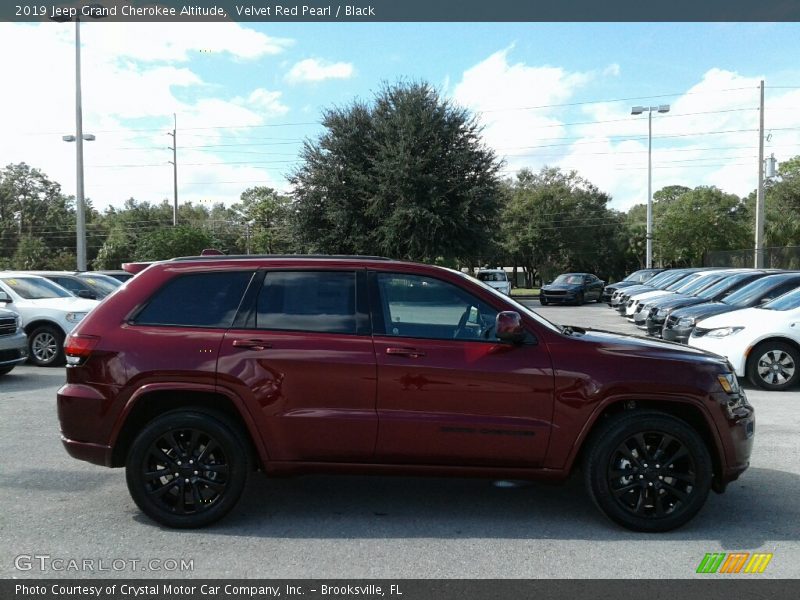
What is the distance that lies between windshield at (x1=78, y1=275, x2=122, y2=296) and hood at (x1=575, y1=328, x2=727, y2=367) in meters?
12.8

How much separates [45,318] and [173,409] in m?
8.66

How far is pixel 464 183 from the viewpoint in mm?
34062

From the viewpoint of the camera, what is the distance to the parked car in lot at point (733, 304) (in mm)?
11047

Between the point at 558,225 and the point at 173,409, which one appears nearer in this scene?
the point at 173,409

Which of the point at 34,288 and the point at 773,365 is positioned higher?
the point at 34,288

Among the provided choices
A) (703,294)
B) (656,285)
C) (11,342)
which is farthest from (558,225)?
(11,342)

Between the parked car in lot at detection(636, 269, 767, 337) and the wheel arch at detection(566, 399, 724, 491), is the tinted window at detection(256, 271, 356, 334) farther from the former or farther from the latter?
the parked car in lot at detection(636, 269, 767, 337)

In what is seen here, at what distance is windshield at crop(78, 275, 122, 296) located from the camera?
15.2 meters

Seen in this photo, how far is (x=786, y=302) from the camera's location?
32.5ft

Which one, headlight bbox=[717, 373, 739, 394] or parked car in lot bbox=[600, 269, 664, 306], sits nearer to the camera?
headlight bbox=[717, 373, 739, 394]

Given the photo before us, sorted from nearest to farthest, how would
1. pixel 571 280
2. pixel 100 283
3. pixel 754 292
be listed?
pixel 754 292
pixel 100 283
pixel 571 280

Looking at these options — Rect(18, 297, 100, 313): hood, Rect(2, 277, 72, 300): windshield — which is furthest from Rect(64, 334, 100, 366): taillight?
→ Rect(2, 277, 72, 300): windshield

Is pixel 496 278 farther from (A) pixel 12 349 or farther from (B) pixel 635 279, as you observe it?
(A) pixel 12 349
